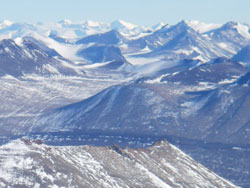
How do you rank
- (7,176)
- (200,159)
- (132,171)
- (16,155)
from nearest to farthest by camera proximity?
(7,176), (16,155), (132,171), (200,159)

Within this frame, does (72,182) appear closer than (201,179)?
Yes

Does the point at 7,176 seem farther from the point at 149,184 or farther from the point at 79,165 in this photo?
the point at 149,184

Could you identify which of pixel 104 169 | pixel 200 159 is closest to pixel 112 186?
pixel 104 169

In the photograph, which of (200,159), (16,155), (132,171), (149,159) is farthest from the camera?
(200,159)

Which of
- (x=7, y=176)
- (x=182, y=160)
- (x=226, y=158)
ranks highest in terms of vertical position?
(x=7, y=176)

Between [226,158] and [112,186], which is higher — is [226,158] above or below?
below

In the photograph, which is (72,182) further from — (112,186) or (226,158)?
(226,158)
